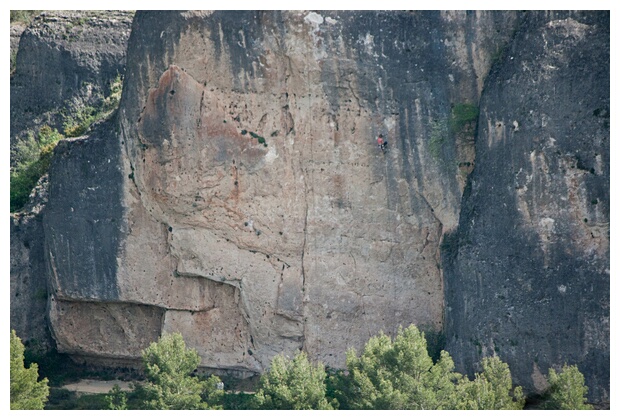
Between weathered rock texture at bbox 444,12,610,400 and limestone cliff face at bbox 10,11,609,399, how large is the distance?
2.1 inches

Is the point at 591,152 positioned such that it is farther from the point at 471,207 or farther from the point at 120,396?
the point at 120,396

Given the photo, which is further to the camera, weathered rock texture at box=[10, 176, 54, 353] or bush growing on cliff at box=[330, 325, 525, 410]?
weathered rock texture at box=[10, 176, 54, 353]

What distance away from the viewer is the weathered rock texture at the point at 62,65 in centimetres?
4306

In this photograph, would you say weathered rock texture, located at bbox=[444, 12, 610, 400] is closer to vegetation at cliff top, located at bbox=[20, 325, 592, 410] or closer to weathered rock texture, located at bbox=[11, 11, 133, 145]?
vegetation at cliff top, located at bbox=[20, 325, 592, 410]

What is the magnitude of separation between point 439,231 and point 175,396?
797 cm

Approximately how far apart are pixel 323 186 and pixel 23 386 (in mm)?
9062

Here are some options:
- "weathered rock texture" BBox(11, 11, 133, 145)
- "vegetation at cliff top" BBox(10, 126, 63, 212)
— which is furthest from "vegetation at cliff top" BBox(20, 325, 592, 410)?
"weathered rock texture" BBox(11, 11, 133, 145)

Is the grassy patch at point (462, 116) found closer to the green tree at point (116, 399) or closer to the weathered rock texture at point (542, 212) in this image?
the weathered rock texture at point (542, 212)

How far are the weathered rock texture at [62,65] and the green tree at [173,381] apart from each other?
35.4ft

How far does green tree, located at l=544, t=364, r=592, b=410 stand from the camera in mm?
31734

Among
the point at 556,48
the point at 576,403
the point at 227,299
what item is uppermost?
the point at 556,48

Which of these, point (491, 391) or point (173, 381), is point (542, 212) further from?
point (173, 381)

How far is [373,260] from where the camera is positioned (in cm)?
3641

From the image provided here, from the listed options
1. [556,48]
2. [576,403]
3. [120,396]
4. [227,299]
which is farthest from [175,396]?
[556,48]
